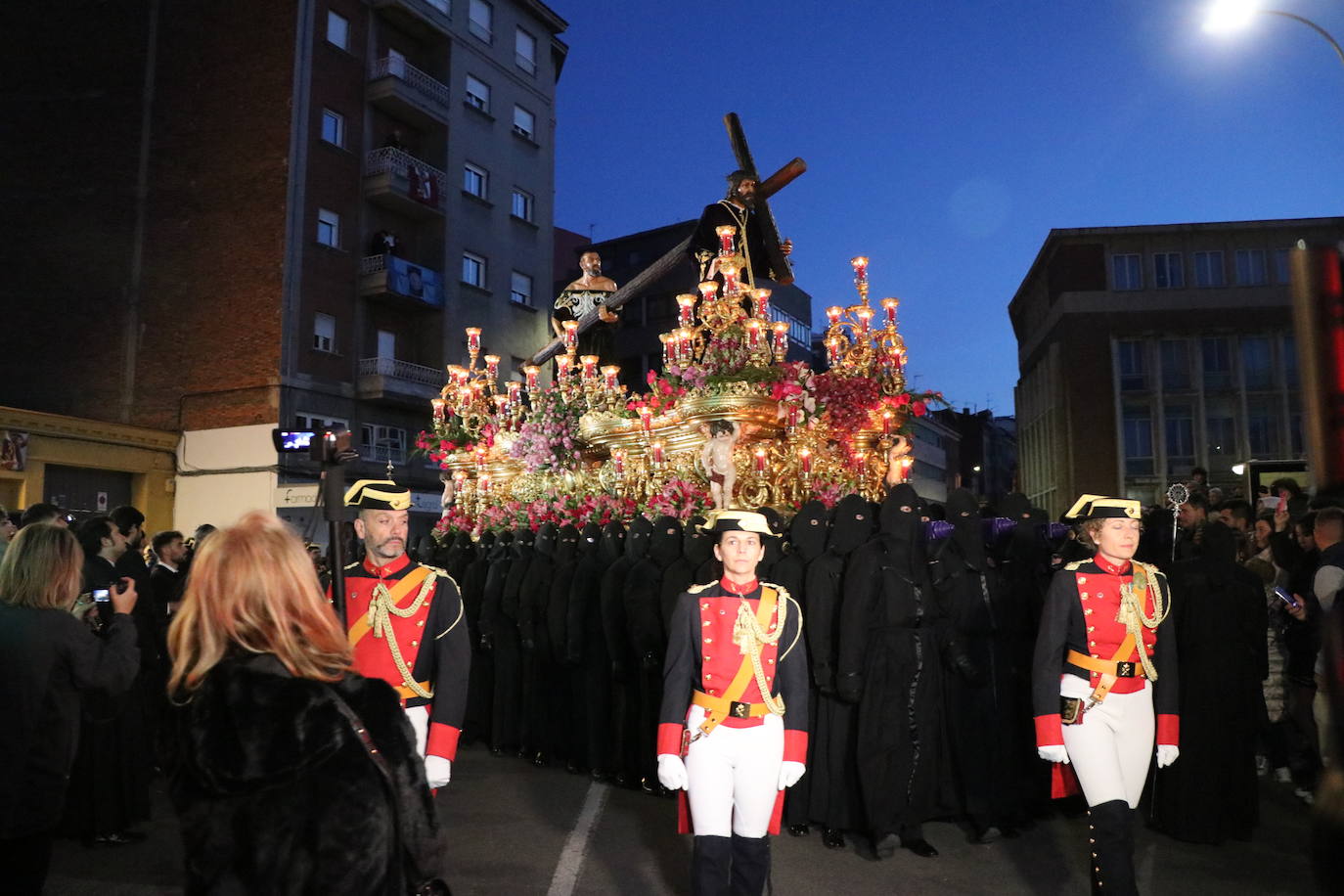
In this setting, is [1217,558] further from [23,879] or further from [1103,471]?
[1103,471]

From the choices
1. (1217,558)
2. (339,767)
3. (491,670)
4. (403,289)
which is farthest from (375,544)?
(403,289)

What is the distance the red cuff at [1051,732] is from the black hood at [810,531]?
104 inches

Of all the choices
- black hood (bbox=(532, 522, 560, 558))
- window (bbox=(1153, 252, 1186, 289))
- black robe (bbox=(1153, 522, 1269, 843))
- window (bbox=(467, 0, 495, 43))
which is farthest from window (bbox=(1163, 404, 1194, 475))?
black robe (bbox=(1153, 522, 1269, 843))

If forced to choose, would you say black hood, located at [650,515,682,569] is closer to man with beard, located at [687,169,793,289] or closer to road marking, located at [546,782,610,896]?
road marking, located at [546,782,610,896]

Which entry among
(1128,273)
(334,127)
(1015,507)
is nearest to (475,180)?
(334,127)

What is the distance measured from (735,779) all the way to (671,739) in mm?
338

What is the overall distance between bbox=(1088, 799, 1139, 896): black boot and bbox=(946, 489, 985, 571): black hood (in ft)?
9.23

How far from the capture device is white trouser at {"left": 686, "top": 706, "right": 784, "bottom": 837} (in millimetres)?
4555

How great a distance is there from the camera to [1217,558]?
7.18 meters

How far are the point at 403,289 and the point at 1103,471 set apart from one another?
37.2 m

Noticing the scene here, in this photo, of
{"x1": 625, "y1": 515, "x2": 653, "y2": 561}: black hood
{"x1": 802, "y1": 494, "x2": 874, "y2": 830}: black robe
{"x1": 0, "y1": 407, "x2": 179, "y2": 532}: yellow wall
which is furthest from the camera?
{"x1": 0, "y1": 407, "x2": 179, "y2": 532}: yellow wall

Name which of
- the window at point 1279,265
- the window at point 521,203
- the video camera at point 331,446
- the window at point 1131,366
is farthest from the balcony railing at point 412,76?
the window at point 1279,265

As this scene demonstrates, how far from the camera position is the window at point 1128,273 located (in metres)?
52.0

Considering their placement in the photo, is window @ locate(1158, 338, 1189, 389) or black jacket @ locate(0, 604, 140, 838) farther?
window @ locate(1158, 338, 1189, 389)
